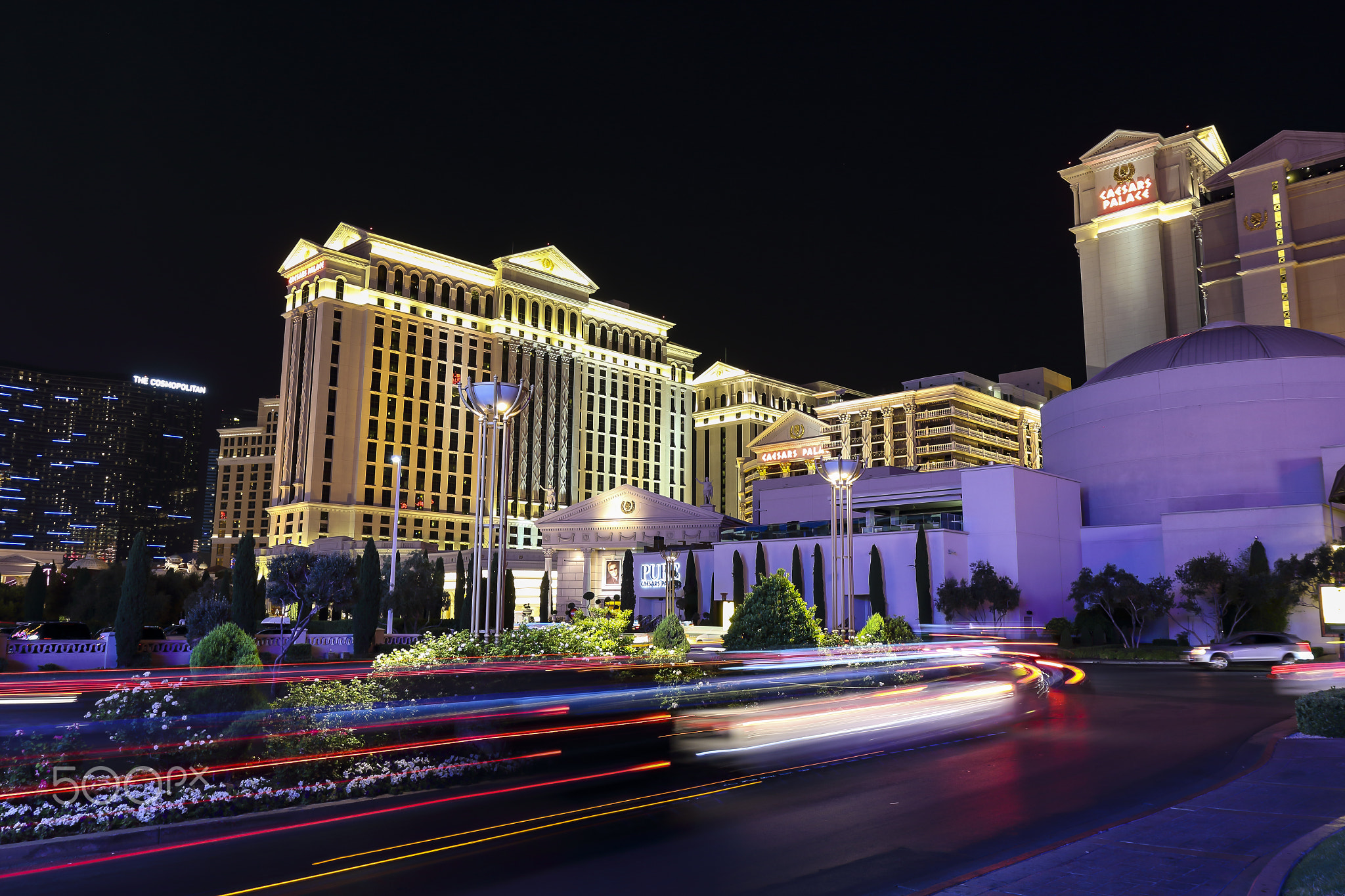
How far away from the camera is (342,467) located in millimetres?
105750

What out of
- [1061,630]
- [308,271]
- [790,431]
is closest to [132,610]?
[1061,630]

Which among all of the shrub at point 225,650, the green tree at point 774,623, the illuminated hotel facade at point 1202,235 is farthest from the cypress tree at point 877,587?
the illuminated hotel facade at point 1202,235

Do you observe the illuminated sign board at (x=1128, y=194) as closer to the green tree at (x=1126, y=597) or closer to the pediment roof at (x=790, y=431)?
the pediment roof at (x=790, y=431)

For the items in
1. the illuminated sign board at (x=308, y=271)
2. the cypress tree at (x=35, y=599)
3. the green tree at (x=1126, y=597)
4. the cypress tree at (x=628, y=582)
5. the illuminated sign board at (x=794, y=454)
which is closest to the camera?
the green tree at (x=1126, y=597)

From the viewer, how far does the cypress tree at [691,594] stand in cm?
5956

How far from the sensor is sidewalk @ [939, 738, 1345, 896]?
275 inches

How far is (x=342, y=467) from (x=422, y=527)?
11.9m

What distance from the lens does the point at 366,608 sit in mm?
38750

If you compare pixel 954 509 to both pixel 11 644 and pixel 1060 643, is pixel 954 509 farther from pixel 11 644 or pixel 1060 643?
pixel 11 644

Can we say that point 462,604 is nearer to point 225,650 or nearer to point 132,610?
point 132,610

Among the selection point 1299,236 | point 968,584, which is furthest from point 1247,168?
point 968,584

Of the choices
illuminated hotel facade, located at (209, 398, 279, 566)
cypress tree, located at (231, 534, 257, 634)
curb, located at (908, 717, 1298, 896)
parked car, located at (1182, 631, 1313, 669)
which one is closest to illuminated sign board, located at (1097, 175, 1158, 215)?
parked car, located at (1182, 631, 1313, 669)

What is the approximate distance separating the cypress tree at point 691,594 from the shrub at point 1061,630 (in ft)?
72.2

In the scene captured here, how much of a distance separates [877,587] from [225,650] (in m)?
40.8
